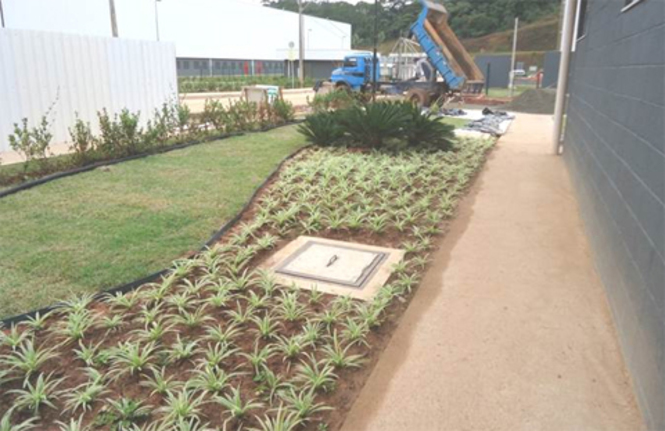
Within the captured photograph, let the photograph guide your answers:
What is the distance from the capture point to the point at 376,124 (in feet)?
25.6

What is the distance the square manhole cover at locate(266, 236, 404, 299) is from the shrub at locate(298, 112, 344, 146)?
4163mm

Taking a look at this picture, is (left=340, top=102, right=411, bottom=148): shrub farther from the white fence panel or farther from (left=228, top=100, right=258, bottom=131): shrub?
the white fence panel

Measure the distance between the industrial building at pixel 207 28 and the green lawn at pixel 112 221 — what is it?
26.9 m

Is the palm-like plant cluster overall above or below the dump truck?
below

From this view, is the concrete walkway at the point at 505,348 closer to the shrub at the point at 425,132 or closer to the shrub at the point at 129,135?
the shrub at the point at 425,132

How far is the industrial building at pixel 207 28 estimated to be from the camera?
30.5 m

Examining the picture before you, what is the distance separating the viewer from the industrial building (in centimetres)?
3055

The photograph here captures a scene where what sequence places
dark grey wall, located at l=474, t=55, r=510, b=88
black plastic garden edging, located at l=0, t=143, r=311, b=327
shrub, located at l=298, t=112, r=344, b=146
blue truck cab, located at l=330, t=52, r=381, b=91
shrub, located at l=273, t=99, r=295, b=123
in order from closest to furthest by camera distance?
black plastic garden edging, located at l=0, t=143, r=311, b=327
shrub, located at l=298, t=112, r=344, b=146
shrub, located at l=273, t=99, r=295, b=123
blue truck cab, located at l=330, t=52, r=381, b=91
dark grey wall, located at l=474, t=55, r=510, b=88

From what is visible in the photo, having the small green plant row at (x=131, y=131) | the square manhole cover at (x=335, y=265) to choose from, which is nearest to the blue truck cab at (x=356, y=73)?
the small green plant row at (x=131, y=131)

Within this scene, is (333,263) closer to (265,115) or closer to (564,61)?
(564,61)

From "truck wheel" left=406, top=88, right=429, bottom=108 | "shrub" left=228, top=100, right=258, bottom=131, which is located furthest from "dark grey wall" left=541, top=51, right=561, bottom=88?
"shrub" left=228, top=100, right=258, bottom=131

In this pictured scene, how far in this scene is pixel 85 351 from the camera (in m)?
2.52

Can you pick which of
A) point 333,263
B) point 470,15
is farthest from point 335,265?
point 470,15

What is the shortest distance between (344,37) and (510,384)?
6491cm
